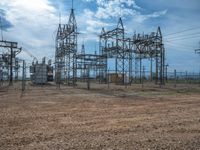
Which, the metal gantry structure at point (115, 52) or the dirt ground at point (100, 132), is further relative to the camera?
the metal gantry structure at point (115, 52)

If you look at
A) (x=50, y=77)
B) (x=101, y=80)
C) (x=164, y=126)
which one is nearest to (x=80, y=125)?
(x=164, y=126)

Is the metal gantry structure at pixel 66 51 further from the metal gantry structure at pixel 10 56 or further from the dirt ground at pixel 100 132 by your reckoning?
the dirt ground at pixel 100 132

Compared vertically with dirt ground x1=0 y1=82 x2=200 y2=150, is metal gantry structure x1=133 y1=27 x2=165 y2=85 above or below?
above

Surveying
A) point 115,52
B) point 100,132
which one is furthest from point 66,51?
point 100,132

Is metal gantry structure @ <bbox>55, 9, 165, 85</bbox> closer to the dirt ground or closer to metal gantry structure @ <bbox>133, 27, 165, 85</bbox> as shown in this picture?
metal gantry structure @ <bbox>133, 27, 165, 85</bbox>

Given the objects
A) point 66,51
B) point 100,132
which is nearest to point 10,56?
point 66,51

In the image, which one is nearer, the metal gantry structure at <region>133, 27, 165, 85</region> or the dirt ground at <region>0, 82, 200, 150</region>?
the dirt ground at <region>0, 82, 200, 150</region>

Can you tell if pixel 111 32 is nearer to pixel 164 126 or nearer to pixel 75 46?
pixel 75 46

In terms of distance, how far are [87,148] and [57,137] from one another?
1.43 m

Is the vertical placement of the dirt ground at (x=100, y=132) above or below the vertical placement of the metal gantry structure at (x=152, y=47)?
below

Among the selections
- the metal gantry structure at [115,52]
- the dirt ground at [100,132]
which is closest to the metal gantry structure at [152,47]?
the metal gantry structure at [115,52]

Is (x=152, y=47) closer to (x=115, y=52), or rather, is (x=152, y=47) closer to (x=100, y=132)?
(x=115, y=52)

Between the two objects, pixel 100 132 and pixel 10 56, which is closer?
pixel 100 132

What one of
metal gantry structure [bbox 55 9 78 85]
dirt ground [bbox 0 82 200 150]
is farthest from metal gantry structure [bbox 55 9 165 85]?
dirt ground [bbox 0 82 200 150]
